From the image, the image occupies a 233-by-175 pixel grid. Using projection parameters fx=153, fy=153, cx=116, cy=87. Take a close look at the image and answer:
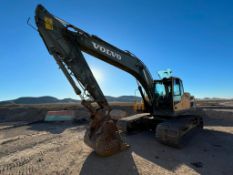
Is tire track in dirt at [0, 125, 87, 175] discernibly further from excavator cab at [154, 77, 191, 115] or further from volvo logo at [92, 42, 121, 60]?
excavator cab at [154, 77, 191, 115]

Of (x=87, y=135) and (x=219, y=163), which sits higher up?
(x=87, y=135)

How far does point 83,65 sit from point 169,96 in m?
4.01

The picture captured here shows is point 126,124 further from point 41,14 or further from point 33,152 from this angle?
point 41,14

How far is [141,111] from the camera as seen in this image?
7977 mm

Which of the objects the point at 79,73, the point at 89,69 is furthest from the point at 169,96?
the point at 79,73

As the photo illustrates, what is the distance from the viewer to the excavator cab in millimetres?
6395

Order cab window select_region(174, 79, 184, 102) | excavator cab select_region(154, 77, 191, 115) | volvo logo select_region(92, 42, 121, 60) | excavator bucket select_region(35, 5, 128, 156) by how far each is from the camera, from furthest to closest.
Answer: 1. cab window select_region(174, 79, 184, 102)
2. excavator cab select_region(154, 77, 191, 115)
3. volvo logo select_region(92, 42, 121, 60)
4. excavator bucket select_region(35, 5, 128, 156)

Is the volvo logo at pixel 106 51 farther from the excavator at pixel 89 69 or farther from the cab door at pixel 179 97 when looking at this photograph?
the cab door at pixel 179 97

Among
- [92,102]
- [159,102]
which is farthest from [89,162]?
[159,102]

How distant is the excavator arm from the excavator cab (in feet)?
9.02

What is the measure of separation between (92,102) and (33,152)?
291cm

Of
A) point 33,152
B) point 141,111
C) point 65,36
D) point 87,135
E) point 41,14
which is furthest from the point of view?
point 141,111

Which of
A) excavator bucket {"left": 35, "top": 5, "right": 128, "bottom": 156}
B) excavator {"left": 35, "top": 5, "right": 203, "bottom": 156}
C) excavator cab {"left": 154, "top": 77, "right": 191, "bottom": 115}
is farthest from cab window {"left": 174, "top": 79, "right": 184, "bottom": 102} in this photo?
excavator bucket {"left": 35, "top": 5, "right": 128, "bottom": 156}

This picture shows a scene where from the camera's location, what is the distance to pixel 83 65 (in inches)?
173
